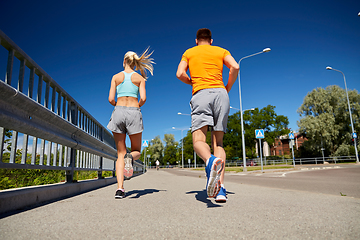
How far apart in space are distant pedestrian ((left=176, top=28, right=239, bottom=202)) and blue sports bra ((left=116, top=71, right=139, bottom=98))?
42.6 inches

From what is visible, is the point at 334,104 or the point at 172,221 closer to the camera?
the point at 172,221

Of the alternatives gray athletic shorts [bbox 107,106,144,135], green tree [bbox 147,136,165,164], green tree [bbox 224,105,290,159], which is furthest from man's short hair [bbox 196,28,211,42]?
green tree [bbox 147,136,165,164]

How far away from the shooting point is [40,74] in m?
3.28

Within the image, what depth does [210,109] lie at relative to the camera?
10.6 ft

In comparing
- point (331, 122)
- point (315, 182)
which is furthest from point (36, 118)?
point (331, 122)

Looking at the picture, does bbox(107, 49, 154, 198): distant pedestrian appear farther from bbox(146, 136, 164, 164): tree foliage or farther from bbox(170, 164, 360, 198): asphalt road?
bbox(146, 136, 164, 164): tree foliage

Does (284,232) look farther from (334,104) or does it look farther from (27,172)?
(334,104)

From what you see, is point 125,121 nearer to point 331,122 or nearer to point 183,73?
point 183,73

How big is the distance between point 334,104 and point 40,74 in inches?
1955

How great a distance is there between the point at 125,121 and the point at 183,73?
1323 mm

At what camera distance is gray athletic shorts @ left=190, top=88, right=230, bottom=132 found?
3.20 m

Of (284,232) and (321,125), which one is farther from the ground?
(321,125)

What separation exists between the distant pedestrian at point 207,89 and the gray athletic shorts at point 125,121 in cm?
112

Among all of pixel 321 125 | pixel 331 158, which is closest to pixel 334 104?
pixel 321 125
